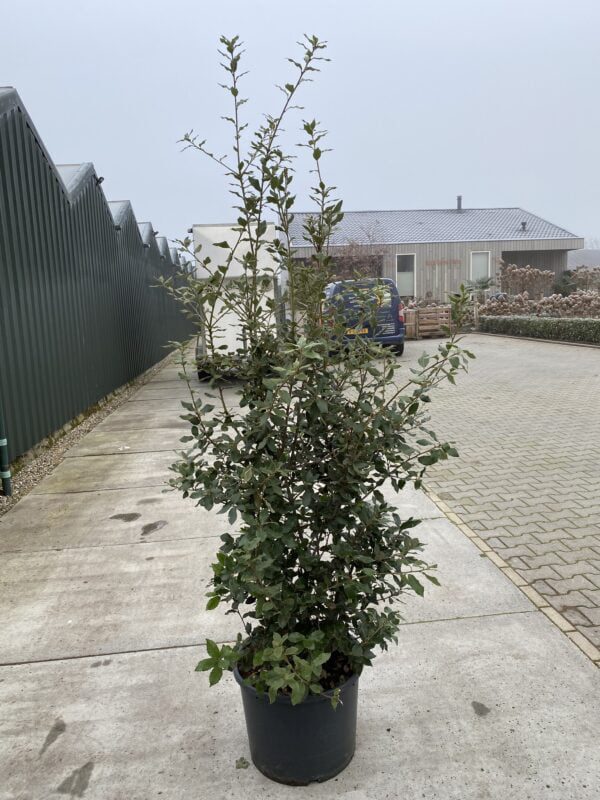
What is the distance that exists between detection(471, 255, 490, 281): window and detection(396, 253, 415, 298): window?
3.56m

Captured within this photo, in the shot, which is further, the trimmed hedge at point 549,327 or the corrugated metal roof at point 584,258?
the corrugated metal roof at point 584,258

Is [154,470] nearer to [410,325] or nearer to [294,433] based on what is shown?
[294,433]

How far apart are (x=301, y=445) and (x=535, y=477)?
14.6 feet

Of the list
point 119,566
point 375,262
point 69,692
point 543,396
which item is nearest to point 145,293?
point 543,396

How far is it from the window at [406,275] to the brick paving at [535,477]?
83.8ft

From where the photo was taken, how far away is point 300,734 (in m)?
2.22

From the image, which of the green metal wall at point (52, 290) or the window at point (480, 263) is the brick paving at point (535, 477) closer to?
the green metal wall at point (52, 290)

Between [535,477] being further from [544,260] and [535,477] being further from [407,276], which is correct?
[544,260]

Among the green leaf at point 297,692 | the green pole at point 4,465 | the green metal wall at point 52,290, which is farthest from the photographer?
the green metal wall at point 52,290

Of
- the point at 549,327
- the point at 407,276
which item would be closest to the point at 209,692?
the point at 549,327

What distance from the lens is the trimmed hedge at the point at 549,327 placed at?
1811cm

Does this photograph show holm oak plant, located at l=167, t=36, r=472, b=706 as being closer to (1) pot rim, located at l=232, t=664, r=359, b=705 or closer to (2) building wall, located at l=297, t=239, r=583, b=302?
(1) pot rim, located at l=232, t=664, r=359, b=705

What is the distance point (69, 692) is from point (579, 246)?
40.5 m

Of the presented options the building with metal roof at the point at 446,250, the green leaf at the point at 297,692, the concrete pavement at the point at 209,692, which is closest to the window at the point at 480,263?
the building with metal roof at the point at 446,250
